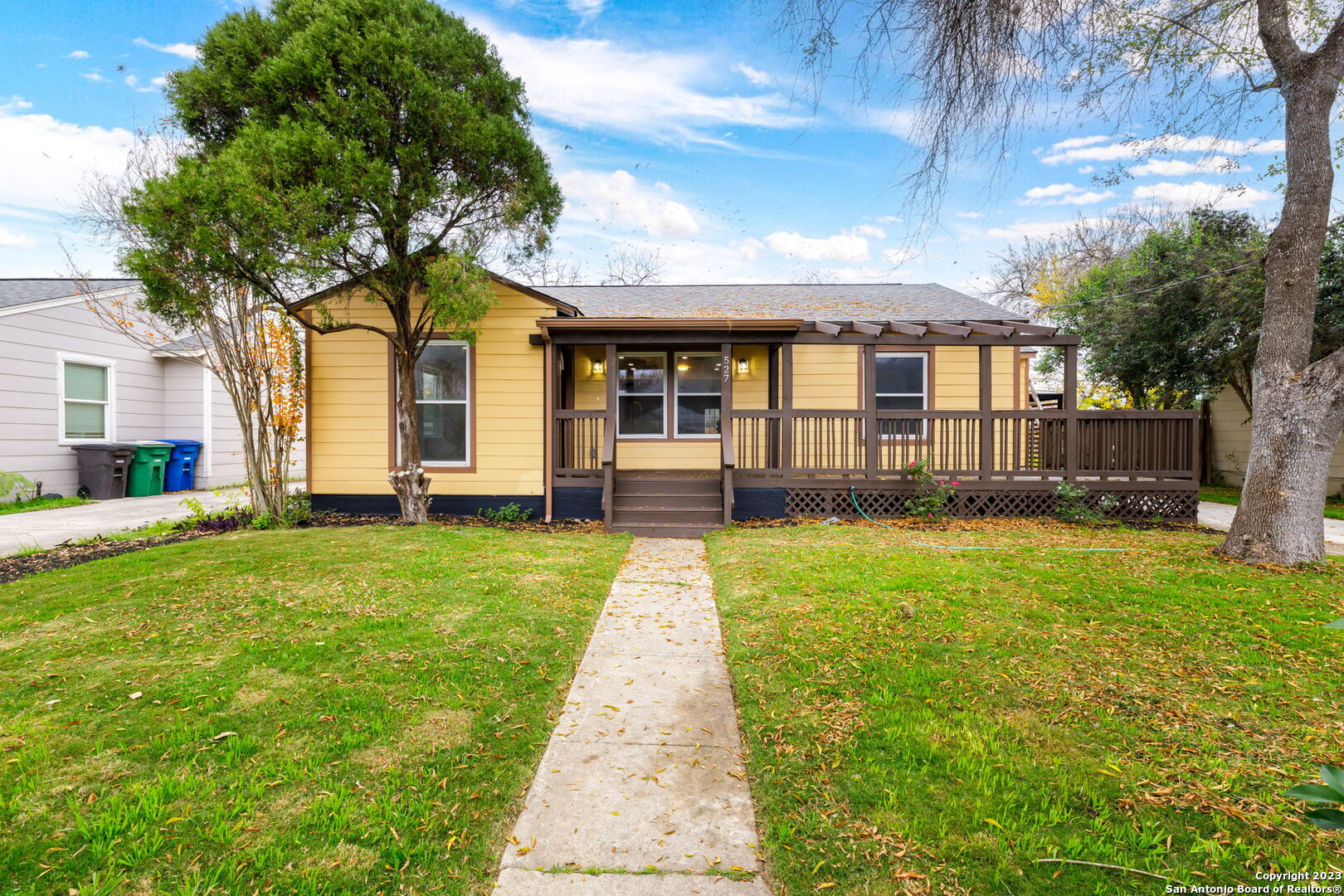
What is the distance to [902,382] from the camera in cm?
1007

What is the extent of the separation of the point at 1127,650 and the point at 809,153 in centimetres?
389

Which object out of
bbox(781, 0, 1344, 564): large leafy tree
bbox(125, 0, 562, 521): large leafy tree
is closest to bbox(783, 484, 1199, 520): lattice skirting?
bbox(781, 0, 1344, 564): large leafy tree

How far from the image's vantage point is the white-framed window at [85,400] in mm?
10484

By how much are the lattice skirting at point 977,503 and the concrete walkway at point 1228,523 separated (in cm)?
42

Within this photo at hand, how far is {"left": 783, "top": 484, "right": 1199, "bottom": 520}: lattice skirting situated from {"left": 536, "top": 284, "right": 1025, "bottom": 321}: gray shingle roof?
302 centimetres

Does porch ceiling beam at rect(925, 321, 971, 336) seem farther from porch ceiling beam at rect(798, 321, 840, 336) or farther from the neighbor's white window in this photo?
the neighbor's white window

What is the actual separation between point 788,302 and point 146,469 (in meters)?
13.3

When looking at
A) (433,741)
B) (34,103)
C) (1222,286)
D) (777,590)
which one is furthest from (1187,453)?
(34,103)

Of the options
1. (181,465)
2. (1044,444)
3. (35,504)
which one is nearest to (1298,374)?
(1044,444)

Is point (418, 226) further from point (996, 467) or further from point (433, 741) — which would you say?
point (996, 467)

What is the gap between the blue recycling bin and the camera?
12.2 metres

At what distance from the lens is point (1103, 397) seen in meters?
16.7

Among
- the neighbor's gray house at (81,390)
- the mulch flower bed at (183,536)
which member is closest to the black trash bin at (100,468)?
the neighbor's gray house at (81,390)

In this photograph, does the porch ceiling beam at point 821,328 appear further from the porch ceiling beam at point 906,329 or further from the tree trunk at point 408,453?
the tree trunk at point 408,453
